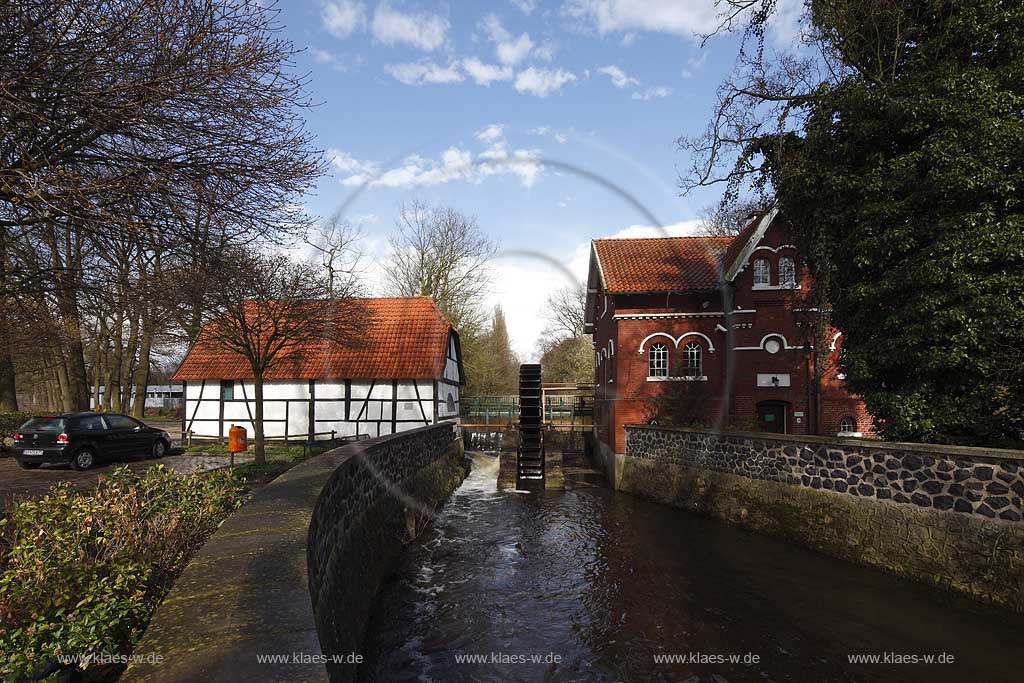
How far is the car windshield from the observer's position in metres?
14.7

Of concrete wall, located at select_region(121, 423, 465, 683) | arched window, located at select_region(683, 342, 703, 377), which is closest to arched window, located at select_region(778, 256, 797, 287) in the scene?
arched window, located at select_region(683, 342, 703, 377)

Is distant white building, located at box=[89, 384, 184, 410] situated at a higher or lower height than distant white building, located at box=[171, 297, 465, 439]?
lower

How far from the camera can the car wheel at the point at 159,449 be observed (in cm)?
1792

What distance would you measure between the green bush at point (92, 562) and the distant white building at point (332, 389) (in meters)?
16.3

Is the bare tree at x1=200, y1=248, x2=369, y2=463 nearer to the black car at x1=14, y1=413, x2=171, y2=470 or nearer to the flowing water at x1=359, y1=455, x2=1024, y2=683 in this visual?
the black car at x1=14, y1=413, x2=171, y2=470

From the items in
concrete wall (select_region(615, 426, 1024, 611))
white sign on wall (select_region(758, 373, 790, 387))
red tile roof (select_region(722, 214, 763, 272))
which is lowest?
concrete wall (select_region(615, 426, 1024, 611))

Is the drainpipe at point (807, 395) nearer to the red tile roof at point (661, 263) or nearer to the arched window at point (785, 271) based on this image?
the arched window at point (785, 271)

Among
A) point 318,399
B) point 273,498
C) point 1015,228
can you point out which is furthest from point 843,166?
point 318,399

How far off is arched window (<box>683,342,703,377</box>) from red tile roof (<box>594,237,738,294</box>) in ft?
6.59

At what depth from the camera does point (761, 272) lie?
63.3 feet

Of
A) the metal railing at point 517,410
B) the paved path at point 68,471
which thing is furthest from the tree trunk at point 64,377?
the metal railing at point 517,410

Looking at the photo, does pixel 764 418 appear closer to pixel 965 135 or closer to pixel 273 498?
pixel 965 135

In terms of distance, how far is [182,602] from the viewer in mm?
3662

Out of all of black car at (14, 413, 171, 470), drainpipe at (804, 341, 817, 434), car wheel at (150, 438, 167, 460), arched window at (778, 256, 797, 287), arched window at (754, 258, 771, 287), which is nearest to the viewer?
black car at (14, 413, 171, 470)
